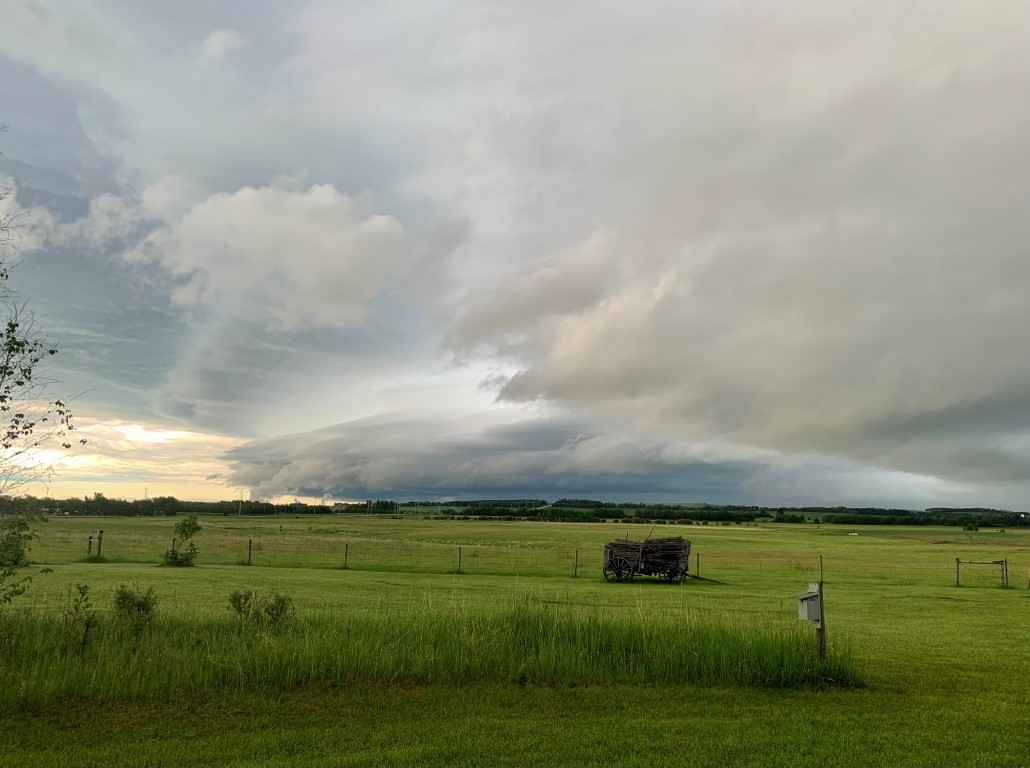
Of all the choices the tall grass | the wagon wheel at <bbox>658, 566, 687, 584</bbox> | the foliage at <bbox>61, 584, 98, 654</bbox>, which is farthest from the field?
the wagon wheel at <bbox>658, 566, 687, 584</bbox>

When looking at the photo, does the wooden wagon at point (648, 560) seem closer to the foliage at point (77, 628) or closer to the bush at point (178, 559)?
the bush at point (178, 559)

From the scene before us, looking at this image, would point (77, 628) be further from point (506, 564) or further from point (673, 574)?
point (506, 564)

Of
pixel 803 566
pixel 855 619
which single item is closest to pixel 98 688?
pixel 855 619

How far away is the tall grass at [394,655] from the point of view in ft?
30.3

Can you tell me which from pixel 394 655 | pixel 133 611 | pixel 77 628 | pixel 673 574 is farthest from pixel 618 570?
pixel 77 628

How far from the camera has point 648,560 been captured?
113ft

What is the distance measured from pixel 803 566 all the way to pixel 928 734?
116ft

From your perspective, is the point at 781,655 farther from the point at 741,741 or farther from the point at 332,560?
the point at 332,560

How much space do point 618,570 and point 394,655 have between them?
25.4m

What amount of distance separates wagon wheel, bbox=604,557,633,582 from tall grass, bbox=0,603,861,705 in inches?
881

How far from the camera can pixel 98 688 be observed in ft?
29.4

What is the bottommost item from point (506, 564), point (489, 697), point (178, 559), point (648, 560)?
point (506, 564)

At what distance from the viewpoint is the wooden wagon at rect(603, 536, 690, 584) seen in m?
33.9

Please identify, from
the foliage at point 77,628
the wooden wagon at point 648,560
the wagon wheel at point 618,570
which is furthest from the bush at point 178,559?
the foliage at point 77,628
